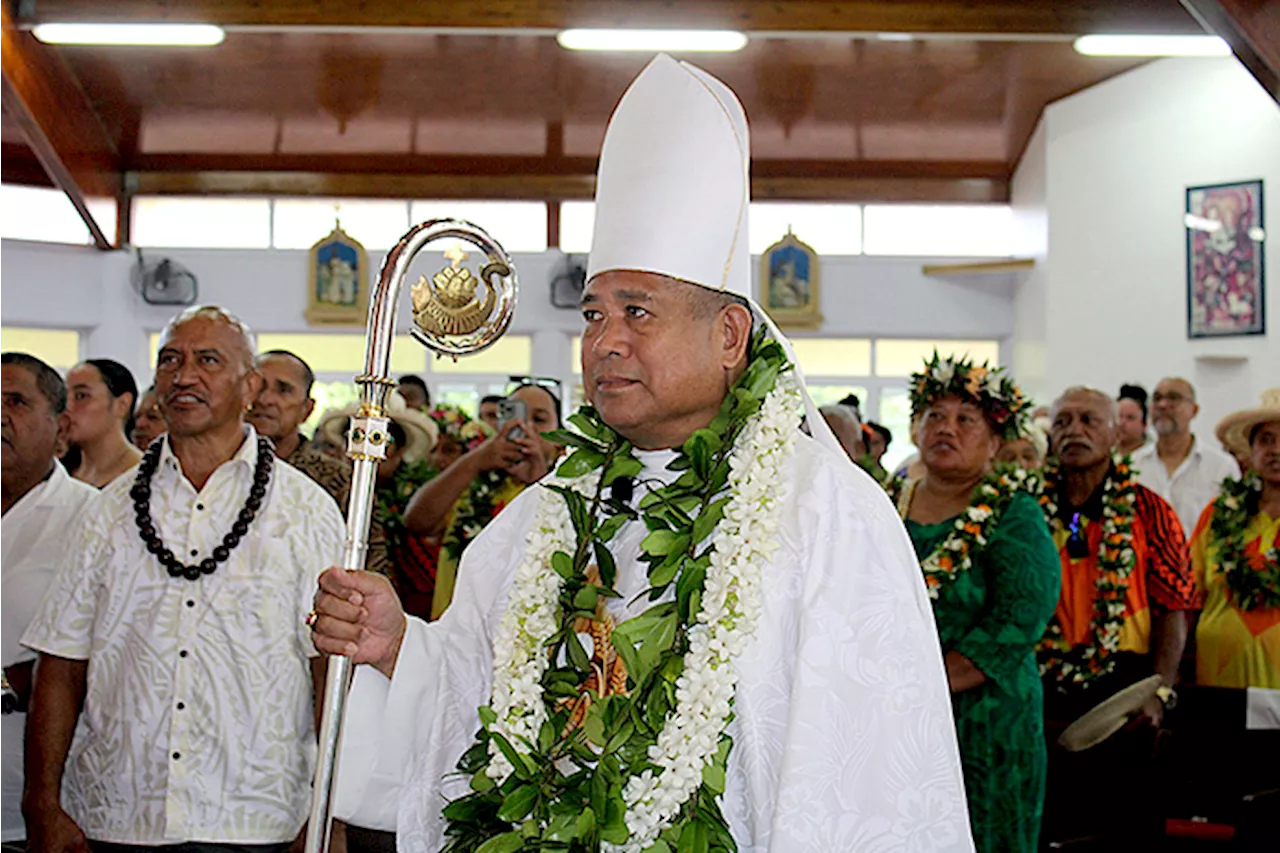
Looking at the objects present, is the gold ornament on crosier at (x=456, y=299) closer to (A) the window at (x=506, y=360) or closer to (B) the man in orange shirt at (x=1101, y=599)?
(B) the man in orange shirt at (x=1101, y=599)

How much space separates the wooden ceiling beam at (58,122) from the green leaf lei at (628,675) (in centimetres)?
896

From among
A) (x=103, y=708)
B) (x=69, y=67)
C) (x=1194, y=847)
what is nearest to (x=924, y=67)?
(x=69, y=67)

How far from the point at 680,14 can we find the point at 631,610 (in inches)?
296

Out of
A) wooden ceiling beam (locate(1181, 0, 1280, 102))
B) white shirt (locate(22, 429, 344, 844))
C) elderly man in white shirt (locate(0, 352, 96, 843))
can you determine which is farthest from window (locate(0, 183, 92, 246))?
white shirt (locate(22, 429, 344, 844))

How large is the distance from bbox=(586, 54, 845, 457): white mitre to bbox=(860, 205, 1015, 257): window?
41.6 feet

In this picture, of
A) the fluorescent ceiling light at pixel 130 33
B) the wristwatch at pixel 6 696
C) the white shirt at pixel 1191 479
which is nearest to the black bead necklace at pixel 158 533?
the wristwatch at pixel 6 696

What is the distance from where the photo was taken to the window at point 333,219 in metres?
14.9

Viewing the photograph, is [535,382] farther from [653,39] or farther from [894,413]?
[894,413]

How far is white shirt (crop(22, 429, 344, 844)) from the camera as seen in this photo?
304cm

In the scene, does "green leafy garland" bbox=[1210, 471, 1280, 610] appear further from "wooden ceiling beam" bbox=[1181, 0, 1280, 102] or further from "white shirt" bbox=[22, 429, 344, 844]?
"white shirt" bbox=[22, 429, 344, 844]

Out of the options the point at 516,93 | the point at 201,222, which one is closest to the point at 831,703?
the point at 516,93

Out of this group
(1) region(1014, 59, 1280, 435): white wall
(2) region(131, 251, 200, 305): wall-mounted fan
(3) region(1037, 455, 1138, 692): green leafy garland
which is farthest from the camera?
(2) region(131, 251, 200, 305): wall-mounted fan

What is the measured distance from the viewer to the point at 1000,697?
4000 mm

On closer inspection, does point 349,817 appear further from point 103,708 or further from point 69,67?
point 69,67
